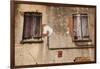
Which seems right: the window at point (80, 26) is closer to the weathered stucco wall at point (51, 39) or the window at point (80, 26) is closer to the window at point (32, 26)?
the weathered stucco wall at point (51, 39)

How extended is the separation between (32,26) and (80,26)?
1.42ft

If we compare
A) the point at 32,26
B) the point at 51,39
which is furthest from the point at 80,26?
the point at 32,26

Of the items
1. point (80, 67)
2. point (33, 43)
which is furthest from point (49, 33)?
point (80, 67)

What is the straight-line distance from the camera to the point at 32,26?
148cm

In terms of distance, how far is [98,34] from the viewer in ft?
5.47

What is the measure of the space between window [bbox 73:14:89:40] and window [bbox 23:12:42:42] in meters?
0.33

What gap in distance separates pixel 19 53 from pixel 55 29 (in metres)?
0.37

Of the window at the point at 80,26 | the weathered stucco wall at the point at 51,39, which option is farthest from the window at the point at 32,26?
the window at the point at 80,26

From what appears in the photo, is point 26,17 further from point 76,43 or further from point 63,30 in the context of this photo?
point 76,43

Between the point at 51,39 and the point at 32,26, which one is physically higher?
the point at 32,26

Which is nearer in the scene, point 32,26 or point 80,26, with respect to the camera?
point 32,26

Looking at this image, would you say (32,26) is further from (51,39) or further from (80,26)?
(80,26)

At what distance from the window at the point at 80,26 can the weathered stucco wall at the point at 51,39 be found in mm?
40

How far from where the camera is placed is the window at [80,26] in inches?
62.4
